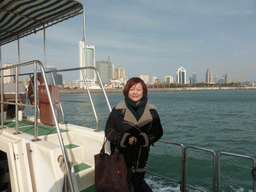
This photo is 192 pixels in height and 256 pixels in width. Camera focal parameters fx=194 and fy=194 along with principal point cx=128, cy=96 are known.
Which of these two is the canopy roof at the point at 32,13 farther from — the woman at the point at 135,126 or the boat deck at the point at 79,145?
the woman at the point at 135,126

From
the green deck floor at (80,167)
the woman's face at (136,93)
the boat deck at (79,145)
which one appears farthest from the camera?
the green deck floor at (80,167)

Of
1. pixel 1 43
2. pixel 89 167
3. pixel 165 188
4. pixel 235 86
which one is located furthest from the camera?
pixel 235 86

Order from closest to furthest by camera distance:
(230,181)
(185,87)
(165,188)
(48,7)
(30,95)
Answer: (48,7) → (30,95) → (165,188) → (230,181) → (185,87)

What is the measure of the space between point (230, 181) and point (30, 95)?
7.56 meters

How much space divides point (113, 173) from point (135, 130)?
0.46 m

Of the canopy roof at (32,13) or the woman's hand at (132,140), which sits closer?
the woman's hand at (132,140)

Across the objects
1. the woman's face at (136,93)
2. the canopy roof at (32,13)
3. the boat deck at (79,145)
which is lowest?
the boat deck at (79,145)

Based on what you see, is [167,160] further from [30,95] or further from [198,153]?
[30,95]

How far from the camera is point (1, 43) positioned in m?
7.76

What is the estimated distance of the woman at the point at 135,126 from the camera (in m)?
1.96

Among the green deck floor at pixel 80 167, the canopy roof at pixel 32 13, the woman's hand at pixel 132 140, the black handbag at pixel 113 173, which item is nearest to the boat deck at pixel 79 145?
the green deck floor at pixel 80 167

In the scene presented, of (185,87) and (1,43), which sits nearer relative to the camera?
(1,43)

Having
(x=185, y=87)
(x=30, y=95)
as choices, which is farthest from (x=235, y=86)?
(x=30, y=95)

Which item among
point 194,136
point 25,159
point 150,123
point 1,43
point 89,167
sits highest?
point 1,43
